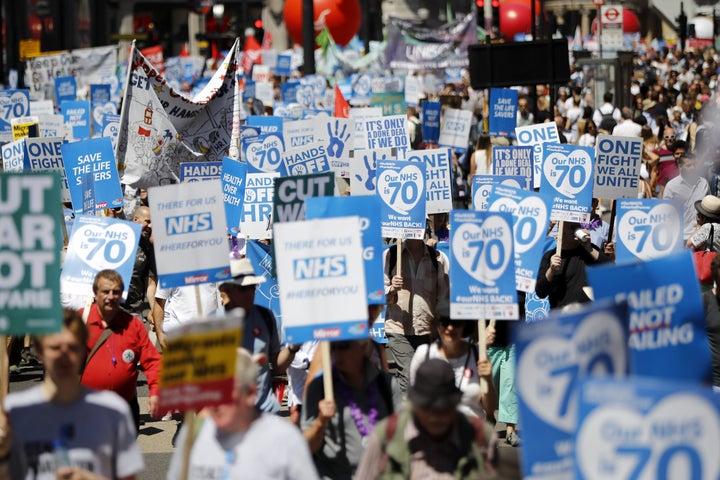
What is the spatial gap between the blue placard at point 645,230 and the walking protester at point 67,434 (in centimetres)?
472

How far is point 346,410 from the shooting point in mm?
7020

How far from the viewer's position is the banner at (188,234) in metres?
8.59

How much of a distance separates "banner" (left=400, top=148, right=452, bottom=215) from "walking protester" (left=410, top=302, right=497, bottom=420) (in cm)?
432

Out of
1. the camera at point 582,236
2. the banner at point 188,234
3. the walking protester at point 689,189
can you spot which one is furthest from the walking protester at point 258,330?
the walking protester at point 689,189

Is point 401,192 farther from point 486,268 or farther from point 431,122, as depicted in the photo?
point 431,122

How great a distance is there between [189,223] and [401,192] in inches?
123

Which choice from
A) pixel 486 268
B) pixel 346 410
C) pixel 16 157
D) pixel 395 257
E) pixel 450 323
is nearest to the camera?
pixel 346 410

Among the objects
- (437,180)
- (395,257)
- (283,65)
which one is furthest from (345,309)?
Answer: (283,65)

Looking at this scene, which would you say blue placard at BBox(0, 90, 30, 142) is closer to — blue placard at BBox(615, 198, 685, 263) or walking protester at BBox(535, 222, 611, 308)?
walking protester at BBox(535, 222, 611, 308)

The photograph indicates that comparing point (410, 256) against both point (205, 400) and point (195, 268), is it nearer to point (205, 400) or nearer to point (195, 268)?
point (195, 268)

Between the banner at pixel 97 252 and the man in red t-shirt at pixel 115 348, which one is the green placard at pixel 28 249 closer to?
the man in red t-shirt at pixel 115 348

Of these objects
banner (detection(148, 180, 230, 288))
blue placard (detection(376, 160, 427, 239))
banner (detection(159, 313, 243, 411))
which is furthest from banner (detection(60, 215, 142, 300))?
banner (detection(159, 313, 243, 411))

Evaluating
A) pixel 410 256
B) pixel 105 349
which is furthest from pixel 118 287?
pixel 410 256

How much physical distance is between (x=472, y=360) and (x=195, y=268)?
1688mm
